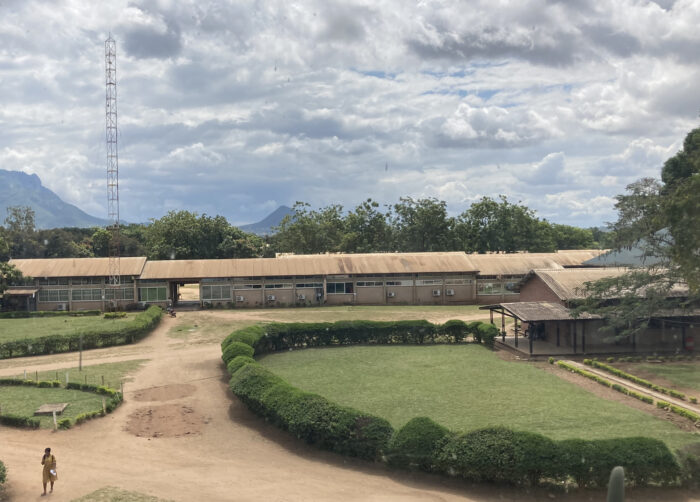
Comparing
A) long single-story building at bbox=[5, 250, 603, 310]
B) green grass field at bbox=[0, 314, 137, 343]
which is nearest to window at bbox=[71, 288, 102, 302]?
long single-story building at bbox=[5, 250, 603, 310]

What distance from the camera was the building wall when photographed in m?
33.4

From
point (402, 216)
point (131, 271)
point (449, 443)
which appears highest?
point (402, 216)

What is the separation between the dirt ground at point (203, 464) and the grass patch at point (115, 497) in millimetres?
312

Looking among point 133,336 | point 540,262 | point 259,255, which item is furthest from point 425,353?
point 259,255

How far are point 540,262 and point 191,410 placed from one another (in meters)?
44.3

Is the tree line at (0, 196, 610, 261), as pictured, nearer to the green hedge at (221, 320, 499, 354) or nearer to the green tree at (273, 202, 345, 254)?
the green tree at (273, 202, 345, 254)

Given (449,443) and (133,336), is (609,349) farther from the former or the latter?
(133,336)

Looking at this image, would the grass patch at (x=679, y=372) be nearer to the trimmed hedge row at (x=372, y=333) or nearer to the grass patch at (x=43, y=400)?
the trimmed hedge row at (x=372, y=333)

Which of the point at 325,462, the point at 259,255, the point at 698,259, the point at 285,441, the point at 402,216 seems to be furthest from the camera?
the point at 259,255

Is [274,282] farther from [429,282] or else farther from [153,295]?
[429,282]

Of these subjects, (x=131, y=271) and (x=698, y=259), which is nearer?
(x=698, y=259)

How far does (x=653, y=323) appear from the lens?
3075 centimetres

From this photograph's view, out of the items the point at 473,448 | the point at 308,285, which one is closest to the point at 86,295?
the point at 308,285

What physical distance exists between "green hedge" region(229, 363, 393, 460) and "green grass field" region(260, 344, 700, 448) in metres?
2.80
